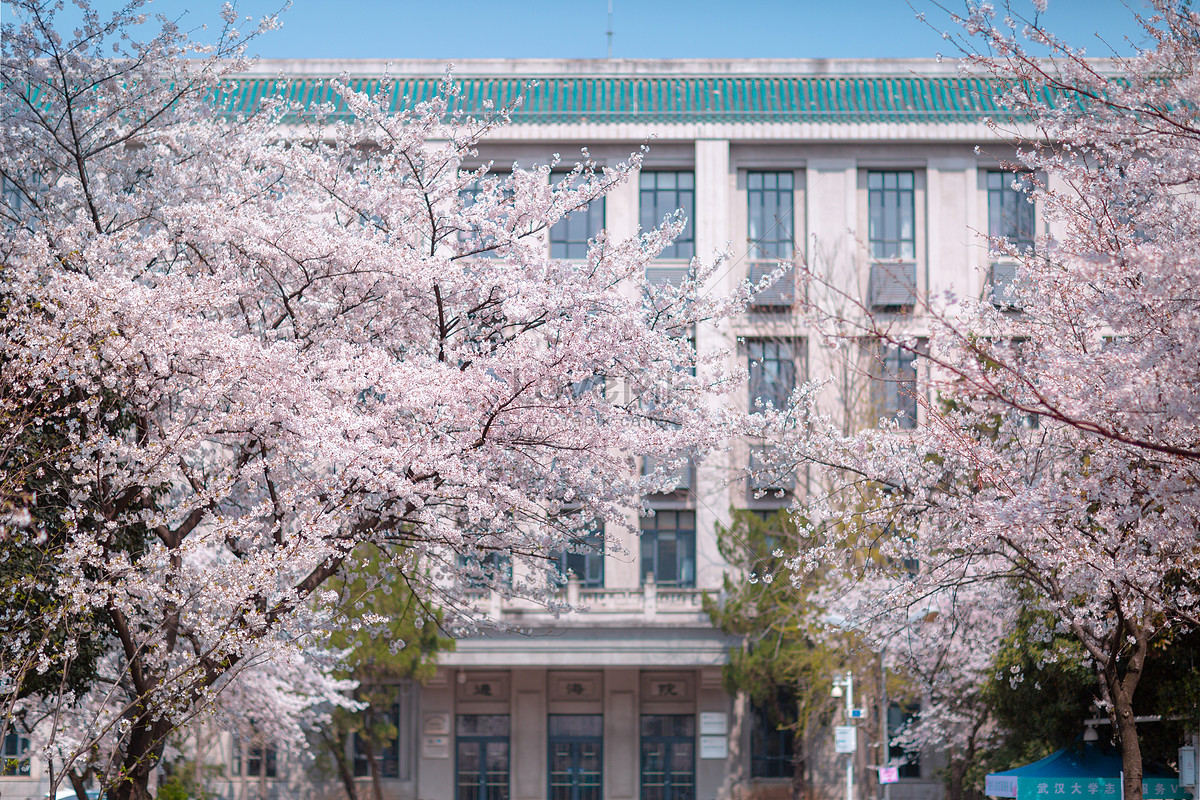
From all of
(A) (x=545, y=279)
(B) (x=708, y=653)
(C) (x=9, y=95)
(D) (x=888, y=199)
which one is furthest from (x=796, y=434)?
(D) (x=888, y=199)

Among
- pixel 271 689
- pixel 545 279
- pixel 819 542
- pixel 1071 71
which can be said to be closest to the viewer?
pixel 1071 71

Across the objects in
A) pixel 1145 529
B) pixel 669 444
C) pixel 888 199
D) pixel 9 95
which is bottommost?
pixel 1145 529

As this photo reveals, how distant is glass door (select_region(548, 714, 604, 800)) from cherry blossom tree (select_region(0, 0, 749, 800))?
24.9 metres

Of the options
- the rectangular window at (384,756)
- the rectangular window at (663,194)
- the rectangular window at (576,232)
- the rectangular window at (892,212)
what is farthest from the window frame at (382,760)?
the rectangular window at (892,212)

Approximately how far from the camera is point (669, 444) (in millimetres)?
14164

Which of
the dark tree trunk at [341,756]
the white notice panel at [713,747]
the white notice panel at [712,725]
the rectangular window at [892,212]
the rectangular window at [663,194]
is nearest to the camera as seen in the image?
the dark tree trunk at [341,756]

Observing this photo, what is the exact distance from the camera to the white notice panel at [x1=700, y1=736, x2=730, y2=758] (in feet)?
125

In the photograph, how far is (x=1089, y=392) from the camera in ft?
36.3

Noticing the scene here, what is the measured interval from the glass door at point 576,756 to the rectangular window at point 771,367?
11200 millimetres

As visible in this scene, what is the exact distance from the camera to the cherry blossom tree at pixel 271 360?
1186 centimetres

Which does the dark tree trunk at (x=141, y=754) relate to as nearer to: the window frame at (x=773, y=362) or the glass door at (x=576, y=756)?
the window frame at (x=773, y=362)

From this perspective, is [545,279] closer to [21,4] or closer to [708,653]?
[21,4]

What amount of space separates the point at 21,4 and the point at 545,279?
620cm

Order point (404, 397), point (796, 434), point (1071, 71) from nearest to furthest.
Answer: point (1071, 71) < point (404, 397) < point (796, 434)
